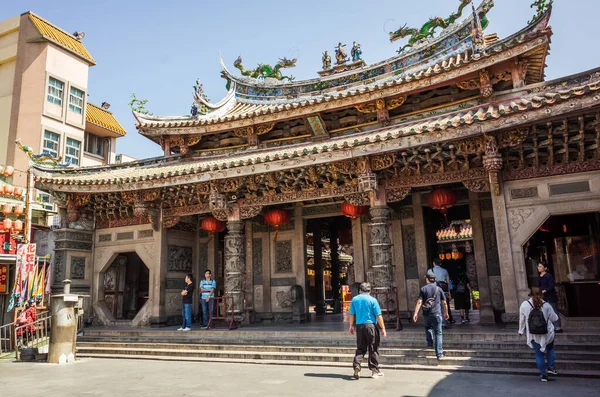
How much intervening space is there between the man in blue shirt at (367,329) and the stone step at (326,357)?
104 centimetres

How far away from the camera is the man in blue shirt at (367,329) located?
6.21m

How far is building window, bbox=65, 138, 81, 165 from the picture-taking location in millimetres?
20281

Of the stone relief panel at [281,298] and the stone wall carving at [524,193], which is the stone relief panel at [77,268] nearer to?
the stone relief panel at [281,298]

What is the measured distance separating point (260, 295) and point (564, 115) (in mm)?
8443

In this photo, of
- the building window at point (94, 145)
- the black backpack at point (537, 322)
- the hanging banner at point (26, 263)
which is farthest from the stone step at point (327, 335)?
the building window at point (94, 145)

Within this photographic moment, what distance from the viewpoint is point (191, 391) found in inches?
224

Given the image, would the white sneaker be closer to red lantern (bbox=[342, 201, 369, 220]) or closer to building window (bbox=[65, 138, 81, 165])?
red lantern (bbox=[342, 201, 369, 220])

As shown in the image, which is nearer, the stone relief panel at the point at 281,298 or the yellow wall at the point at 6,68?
the stone relief panel at the point at 281,298

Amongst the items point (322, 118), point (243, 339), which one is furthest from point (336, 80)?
point (243, 339)

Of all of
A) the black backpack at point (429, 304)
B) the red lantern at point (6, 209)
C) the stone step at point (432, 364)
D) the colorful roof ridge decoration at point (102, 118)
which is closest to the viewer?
the stone step at point (432, 364)

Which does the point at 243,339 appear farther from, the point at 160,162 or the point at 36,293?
the point at 160,162

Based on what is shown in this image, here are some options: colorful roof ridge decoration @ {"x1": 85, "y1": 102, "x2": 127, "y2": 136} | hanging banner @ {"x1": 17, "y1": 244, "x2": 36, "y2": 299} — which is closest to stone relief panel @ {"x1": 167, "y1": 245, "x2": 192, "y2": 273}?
hanging banner @ {"x1": 17, "y1": 244, "x2": 36, "y2": 299}

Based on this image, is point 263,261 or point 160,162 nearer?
point 263,261

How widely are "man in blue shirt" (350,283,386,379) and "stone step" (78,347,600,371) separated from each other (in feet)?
3.40
